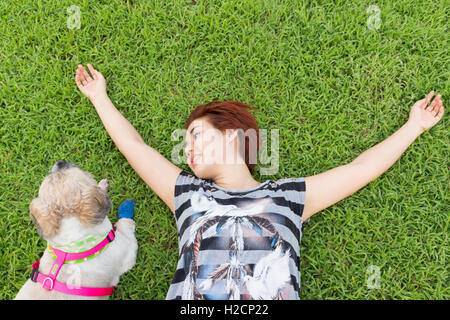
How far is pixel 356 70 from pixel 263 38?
3.08 feet

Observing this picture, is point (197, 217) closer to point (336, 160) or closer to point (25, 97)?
point (336, 160)

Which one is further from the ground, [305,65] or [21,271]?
[305,65]

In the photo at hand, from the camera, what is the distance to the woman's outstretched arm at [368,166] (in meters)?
2.67

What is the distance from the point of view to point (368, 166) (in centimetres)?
282

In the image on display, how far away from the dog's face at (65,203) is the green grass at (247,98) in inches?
36.9

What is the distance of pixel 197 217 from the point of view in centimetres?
250

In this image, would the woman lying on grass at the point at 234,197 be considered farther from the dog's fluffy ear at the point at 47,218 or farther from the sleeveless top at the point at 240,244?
the dog's fluffy ear at the point at 47,218

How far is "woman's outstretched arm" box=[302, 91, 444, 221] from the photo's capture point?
2.67m

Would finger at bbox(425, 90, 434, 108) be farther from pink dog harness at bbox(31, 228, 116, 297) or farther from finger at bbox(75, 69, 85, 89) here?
finger at bbox(75, 69, 85, 89)

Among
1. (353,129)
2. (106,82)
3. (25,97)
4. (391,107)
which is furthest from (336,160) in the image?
(25,97)

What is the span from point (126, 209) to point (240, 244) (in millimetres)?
1230

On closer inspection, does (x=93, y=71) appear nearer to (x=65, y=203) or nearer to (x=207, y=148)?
(x=207, y=148)

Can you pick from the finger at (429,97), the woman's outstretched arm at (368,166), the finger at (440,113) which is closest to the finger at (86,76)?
the woman's outstretched arm at (368,166)

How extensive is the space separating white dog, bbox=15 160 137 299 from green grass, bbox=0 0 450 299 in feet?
2.09
